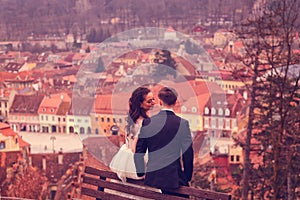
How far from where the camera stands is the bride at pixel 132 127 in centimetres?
206

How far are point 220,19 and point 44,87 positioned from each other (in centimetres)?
1723

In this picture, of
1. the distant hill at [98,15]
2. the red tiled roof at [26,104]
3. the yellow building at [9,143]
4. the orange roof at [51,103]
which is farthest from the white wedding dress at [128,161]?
the distant hill at [98,15]

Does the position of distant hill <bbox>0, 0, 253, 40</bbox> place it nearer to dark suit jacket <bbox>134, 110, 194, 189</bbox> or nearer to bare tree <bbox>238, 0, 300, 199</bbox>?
bare tree <bbox>238, 0, 300, 199</bbox>

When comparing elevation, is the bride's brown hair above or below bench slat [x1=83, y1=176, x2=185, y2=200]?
above

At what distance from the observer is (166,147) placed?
6.70ft

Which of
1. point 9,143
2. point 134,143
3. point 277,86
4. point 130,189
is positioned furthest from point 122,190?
point 9,143

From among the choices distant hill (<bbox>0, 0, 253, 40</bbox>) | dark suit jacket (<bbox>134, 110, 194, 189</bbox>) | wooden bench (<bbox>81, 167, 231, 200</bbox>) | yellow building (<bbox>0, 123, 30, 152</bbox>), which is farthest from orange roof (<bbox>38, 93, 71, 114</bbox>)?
distant hill (<bbox>0, 0, 253, 40</bbox>)

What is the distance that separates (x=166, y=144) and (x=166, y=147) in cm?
1

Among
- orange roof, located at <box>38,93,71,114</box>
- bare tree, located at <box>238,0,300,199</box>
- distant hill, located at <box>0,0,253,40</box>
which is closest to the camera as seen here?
bare tree, located at <box>238,0,300,199</box>

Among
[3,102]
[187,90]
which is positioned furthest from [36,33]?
[187,90]

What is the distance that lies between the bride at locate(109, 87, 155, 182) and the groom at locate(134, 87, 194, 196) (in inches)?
1.6

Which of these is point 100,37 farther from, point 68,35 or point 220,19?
point 220,19

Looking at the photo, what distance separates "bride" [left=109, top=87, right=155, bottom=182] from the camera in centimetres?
206

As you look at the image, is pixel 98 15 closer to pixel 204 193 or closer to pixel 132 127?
pixel 132 127
